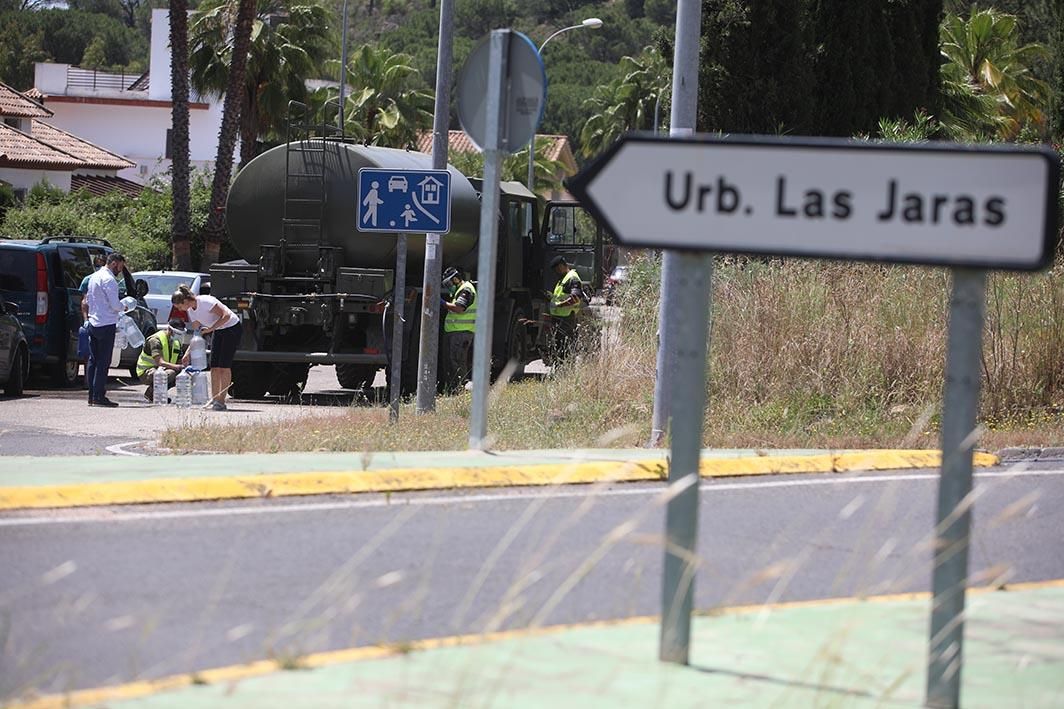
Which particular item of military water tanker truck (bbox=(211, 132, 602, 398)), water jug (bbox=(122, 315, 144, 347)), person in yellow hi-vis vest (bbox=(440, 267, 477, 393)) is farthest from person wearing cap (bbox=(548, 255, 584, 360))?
water jug (bbox=(122, 315, 144, 347))

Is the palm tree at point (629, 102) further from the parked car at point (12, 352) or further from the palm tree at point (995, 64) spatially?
the parked car at point (12, 352)

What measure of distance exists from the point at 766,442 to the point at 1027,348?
3656 millimetres

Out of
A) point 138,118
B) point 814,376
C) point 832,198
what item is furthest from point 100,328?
point 138,118

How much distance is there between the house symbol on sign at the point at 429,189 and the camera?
1374 centimetres

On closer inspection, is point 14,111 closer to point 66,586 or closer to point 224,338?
point 224,338

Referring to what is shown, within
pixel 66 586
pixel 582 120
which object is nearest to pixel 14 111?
pixel 66 586

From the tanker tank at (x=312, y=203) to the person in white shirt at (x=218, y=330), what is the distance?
54.8 inches

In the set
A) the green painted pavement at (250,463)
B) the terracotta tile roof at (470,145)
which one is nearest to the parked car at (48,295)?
the green painted pavement at (250,463)

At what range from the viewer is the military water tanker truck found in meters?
19.6

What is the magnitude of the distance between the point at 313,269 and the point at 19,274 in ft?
14.3

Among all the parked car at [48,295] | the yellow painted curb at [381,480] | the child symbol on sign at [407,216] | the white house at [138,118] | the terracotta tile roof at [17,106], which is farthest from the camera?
the white house at [138,118]

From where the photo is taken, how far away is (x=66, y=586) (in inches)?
248

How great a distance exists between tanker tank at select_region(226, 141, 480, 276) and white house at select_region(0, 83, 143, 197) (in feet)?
86.3

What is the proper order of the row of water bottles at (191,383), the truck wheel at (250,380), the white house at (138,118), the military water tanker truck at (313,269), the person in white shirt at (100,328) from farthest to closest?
the white house at (138,118) → the truck wheel at (250,380) → the military water tanker truck at (313,269) → the row of water bottles at (191,383) → the person in white shirt at (100,328)
